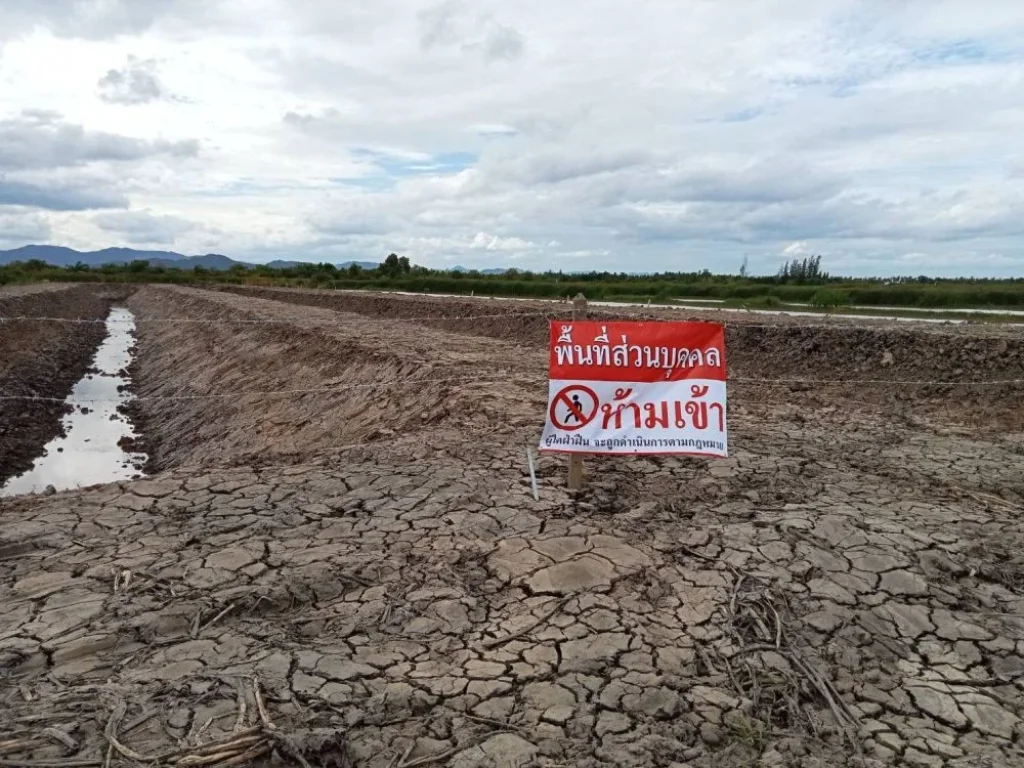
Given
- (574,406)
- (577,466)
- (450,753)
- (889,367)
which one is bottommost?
(450,753)

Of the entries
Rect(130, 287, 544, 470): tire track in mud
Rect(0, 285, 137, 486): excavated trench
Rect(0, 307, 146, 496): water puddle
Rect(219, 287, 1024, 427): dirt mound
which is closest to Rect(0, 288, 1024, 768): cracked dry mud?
Rect(130, 287, 544, 470): tire track in mud

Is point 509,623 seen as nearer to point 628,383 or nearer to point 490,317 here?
point 628,383

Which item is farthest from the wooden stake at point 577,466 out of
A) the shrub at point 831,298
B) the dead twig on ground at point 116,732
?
the shrub at point 831,298

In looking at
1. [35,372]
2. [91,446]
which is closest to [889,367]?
[91,446]

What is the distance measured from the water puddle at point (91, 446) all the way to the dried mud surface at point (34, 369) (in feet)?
0.68

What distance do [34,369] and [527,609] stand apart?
16126 millimetres

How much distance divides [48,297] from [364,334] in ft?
80.7

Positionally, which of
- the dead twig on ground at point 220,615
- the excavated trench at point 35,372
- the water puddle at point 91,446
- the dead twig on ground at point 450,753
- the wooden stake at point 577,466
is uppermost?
the wooden stake at point 577,466

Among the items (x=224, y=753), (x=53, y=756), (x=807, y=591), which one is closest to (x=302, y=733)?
(x=224, y=753)

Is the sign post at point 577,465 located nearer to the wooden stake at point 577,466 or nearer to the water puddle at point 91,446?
the wooden stake at point 577,466

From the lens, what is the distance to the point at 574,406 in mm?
4863

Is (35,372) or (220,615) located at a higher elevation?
(220,615)

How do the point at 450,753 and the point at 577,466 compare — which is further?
the point at 577,466

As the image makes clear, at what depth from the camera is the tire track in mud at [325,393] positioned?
294 inches
